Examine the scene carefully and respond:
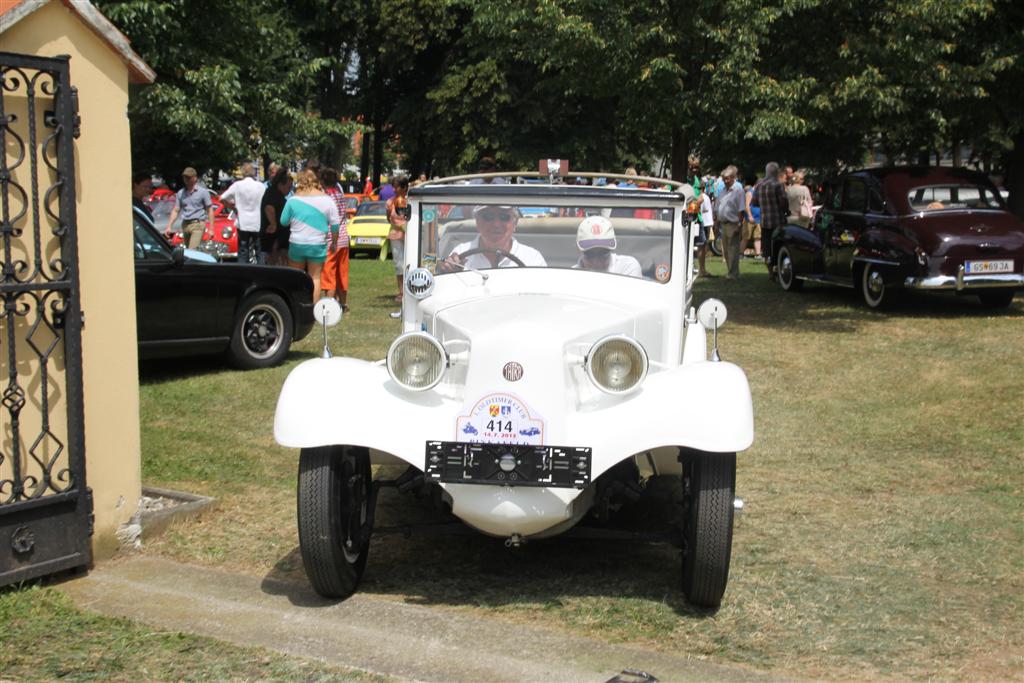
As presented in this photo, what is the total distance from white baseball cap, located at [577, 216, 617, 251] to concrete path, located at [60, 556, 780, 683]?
204cm

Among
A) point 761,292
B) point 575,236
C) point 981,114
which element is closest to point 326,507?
point 575,236

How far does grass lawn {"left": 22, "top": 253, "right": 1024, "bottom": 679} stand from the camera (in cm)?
493

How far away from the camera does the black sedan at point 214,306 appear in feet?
32.8

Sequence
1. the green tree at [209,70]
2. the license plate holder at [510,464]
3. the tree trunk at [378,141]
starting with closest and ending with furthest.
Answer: the license plate holder at [510,464] < the green tree at [209,70] < the tree trunk at [378,141]

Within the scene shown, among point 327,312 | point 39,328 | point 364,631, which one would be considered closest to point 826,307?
point 327,312

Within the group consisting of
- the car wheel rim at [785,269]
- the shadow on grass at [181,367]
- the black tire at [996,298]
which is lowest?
the shadow on grass at [181,367]

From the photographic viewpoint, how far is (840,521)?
21.5ft

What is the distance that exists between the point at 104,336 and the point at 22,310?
0.48 metres

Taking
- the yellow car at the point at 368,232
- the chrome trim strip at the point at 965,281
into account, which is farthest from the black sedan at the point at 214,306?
the yellow car at the point at 368,232

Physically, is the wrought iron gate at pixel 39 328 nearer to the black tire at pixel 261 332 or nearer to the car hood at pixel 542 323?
the car hood at pixel 542 323

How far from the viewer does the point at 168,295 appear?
10039 mm

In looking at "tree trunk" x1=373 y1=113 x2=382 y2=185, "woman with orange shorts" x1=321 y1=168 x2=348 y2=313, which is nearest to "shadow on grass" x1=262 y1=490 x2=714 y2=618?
"woman with orange shorts" x1=321 y1=168 x2=348 y2=313

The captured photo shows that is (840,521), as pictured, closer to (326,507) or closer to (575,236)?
(575,236)

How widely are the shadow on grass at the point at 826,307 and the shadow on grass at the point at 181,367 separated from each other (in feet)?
20.5
